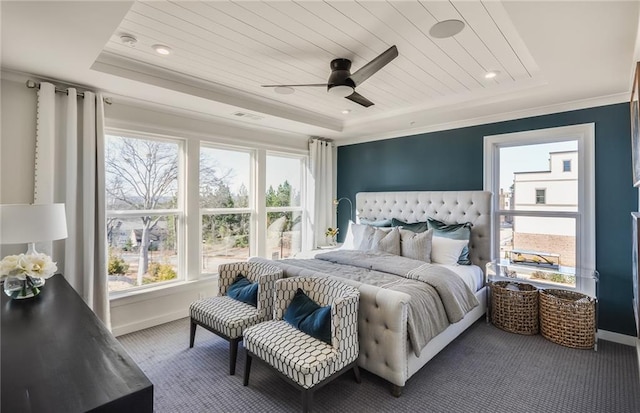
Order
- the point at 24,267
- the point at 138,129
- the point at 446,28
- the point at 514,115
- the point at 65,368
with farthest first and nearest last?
1. the point at 514,115
2. the point at 138,129
3. the point at 446,28
4. the point at 24,267
5. the point at 65,368

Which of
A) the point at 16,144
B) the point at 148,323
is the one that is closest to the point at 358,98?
the point at 16,144

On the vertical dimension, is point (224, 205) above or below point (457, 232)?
above

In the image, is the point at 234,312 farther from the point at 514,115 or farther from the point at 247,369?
the point at 514,115

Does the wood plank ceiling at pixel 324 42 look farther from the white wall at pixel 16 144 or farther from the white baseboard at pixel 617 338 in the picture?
the white baseboard at pixel 617 338

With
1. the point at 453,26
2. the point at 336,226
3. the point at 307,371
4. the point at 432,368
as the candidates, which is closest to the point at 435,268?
the point at 432,368

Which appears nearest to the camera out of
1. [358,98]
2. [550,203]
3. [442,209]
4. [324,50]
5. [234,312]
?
[324,50]

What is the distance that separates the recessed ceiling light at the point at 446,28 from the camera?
2.02m

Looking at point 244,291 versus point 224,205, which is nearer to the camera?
point 244,291

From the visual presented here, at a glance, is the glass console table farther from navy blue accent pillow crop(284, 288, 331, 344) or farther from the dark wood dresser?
the dark wood dresser

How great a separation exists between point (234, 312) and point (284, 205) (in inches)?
102

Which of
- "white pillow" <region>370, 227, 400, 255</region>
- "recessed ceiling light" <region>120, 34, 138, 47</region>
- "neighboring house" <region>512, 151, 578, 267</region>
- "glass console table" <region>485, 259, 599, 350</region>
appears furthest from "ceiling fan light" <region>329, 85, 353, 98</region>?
"glass console table" <region>485, 259, 599, 350</region>

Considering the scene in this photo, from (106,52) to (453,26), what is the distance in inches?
105

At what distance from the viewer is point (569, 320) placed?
300cm

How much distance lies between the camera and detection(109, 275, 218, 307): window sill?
3.32m
